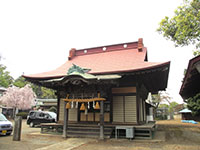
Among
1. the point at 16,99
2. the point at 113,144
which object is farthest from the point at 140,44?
the point at 16,99

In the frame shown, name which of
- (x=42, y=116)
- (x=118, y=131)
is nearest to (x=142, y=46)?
(x=118, y=131)

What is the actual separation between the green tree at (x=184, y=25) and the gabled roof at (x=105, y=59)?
3834mm

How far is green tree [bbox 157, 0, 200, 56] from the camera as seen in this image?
1534cm

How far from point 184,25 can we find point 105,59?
7744mm

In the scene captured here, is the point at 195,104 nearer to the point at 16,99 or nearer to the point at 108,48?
the point at 108,48

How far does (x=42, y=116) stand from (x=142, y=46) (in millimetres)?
13292

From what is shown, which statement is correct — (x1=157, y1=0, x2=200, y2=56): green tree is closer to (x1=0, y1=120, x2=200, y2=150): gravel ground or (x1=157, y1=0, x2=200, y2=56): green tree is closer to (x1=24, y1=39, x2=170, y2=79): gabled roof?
(x1=24, y1=39, x2=170, y2=79): gabled roof

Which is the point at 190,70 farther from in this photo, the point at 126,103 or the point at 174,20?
the point at 174,20

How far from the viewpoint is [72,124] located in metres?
12.6

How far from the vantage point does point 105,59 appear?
609 inches

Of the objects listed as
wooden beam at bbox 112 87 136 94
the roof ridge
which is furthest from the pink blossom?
wooden beam at bbox 112 87 136 94

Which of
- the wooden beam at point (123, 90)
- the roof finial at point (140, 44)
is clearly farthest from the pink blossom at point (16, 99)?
the roof finial at point (140, 44)

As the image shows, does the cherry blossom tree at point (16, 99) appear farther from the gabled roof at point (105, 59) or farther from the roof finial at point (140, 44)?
the roof finial at point (140, 44)

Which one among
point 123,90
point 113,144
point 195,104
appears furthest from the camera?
point 123,90
